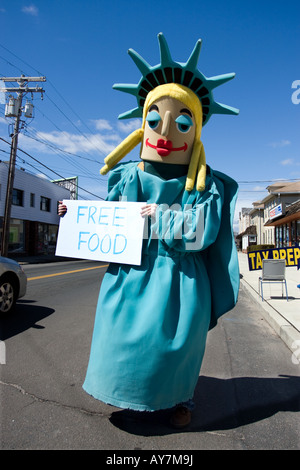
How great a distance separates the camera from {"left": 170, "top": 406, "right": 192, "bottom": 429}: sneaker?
7.84 feet

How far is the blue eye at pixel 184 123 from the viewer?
8.51ft

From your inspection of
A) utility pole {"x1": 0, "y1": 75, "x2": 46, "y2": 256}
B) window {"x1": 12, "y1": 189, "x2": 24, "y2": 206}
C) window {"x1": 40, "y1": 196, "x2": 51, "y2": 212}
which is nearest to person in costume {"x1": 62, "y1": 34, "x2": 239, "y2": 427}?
utility pole {"x1": 0, "y1": 75, "x2": 46, "y2": 256}

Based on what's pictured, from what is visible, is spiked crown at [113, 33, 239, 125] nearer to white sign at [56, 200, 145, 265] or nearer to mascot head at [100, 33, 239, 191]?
mascot head at [100, 33, 239, 191]

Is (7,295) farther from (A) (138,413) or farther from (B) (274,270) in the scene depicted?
(B) (274,270)

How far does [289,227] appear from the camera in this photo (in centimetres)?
2277

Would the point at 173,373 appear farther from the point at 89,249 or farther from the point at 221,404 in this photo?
the point at 89,249

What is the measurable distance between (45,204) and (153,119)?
27.9 meters

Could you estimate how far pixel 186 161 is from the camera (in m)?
2.65

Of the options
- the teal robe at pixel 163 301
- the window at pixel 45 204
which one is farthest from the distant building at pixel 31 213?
the teal robe at pixel 163 301

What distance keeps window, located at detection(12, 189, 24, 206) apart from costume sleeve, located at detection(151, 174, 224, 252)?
24.7m

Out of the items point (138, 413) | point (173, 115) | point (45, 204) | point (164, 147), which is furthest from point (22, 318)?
point (45, 204)

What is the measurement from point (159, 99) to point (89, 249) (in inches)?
51.3
